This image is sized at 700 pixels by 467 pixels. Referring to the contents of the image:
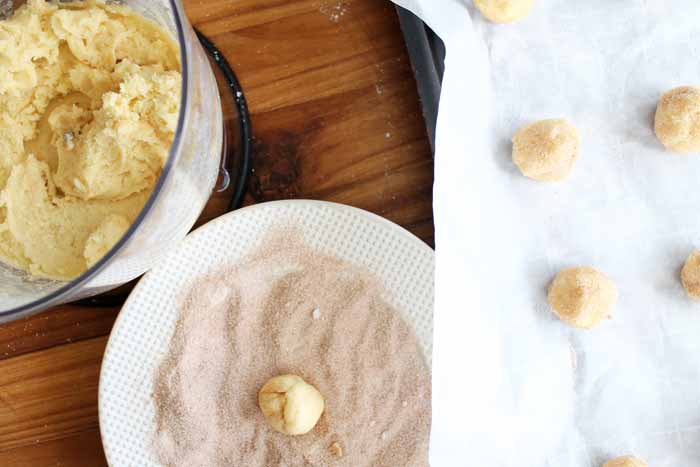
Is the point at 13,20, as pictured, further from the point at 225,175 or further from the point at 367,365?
the point at 367,365

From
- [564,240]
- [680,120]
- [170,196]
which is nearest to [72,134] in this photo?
[170,196]

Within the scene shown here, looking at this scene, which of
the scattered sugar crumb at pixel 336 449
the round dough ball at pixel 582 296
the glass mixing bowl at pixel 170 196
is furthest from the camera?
the scattered sugar crumb at pixel 336 449

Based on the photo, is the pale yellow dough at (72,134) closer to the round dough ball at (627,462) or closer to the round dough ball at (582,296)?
the round dough ball at (582,296)

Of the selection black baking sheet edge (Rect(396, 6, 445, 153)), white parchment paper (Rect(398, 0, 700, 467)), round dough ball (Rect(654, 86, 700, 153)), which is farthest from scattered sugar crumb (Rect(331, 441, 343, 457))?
round dough ball (Rect(654, 86, 700, 153))

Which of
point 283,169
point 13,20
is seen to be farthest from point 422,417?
point 13,20

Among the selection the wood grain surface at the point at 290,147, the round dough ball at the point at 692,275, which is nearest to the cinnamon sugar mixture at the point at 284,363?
the wood grain surface at the point at 290,147

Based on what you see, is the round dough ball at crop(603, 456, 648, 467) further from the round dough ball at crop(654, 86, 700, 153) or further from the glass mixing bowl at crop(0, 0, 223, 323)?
the glass mixing bowl at crop(0, 0, 223, 323)
